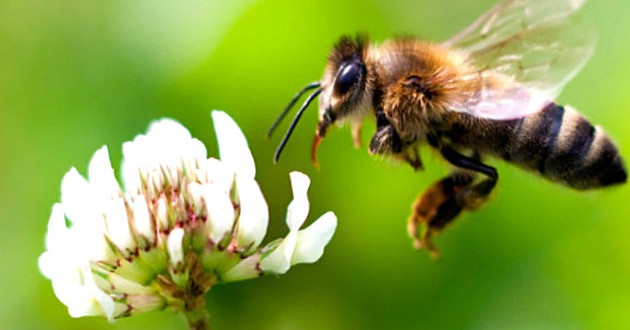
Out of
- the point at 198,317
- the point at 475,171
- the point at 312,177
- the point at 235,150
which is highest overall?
the point at 312,177

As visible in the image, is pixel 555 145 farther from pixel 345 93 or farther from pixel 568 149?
pixel 345 93

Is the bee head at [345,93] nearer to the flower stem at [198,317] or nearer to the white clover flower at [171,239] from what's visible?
the white clover flower at [171,239]

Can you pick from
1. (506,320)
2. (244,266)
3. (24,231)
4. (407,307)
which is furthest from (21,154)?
(244,266)

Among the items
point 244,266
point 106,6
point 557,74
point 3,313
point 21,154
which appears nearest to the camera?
point 244,266

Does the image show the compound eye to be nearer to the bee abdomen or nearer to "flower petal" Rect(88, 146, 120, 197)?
the bee abdomen

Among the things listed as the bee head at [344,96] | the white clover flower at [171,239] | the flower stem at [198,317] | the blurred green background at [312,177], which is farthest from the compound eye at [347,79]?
the blurred green background at [312,177]

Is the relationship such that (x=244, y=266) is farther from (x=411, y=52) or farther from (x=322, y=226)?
(x=411, y=52)

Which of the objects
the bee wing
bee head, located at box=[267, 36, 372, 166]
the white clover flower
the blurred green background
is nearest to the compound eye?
bee head, located at box=[267, 36, 372, 166]

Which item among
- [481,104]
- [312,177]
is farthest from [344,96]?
[312,177]
